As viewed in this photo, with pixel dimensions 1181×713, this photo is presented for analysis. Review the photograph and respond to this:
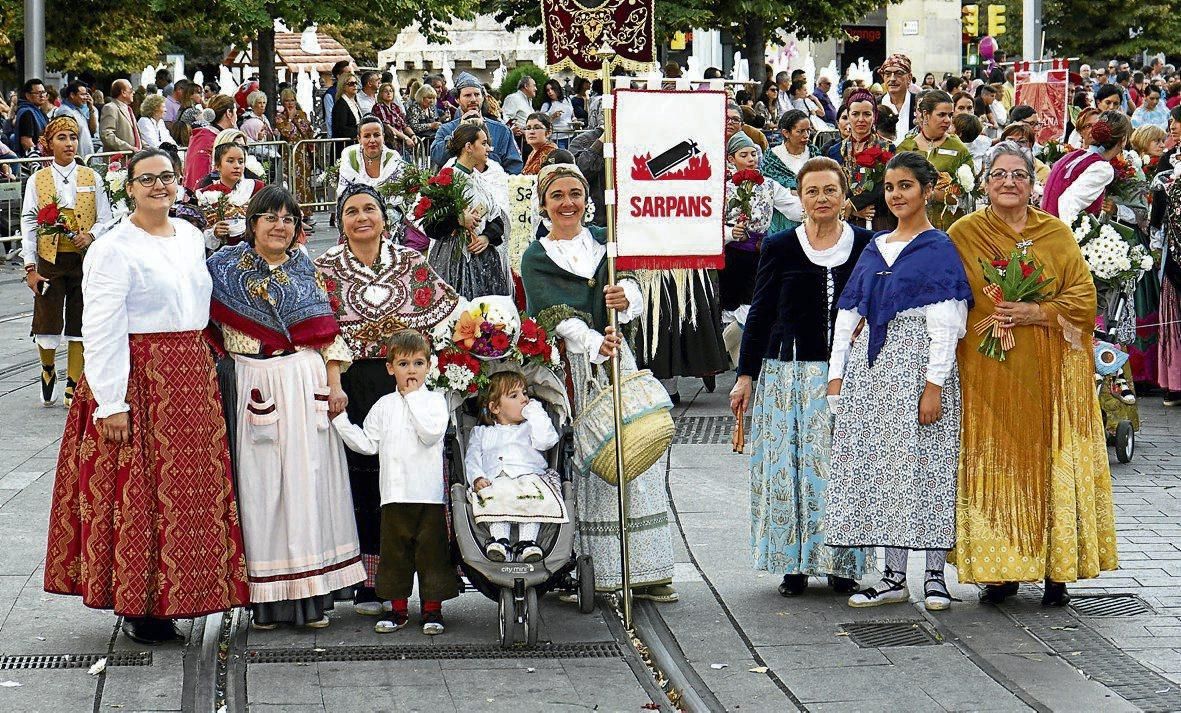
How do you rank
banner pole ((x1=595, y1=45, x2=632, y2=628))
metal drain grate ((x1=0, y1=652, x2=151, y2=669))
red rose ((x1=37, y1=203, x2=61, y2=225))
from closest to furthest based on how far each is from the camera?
metal drain grate ((x1=0, y1=652, x2=151, y2=669))
banner pole ((x1=595, y1=45, x2=632, y2=628))
red rose ((x1=37, y1=203, x2=61, y2=225))

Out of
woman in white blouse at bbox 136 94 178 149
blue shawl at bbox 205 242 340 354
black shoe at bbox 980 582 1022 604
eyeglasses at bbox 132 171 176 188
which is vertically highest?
woman in white blouse at bbox 136 94 178 149

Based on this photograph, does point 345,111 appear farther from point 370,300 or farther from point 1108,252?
point 370,300

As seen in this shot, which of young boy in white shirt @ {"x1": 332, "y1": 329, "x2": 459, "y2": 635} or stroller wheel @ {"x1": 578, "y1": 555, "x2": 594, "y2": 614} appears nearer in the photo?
young boy in white shirt @ {"x1": 332, "y1": 329, "x2": 459, "y2": 635}

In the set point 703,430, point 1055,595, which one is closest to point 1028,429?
point 1055,595

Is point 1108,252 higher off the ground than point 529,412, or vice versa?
point 1108,252

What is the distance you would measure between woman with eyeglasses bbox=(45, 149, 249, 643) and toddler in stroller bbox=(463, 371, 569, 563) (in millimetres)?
1006

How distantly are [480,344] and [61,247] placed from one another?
19.6 feet

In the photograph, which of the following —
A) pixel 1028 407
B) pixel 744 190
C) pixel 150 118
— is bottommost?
pixel 1028 407

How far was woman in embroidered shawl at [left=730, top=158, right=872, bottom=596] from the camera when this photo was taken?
24.8 feet

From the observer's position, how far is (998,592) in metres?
7.65

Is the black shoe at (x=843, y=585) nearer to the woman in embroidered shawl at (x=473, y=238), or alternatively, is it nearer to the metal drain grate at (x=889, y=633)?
the metal drain grate at (x=889, y=633)

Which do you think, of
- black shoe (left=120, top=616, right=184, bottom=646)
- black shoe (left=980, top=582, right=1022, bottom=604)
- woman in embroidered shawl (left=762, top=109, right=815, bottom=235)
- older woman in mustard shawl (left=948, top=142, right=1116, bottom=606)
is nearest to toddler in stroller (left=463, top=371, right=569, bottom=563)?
black shoe (left=120, top=616, right=184, bottom=646)

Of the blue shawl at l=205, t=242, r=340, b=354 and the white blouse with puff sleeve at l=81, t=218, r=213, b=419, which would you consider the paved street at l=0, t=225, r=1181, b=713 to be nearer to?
the white blouse with puff sleeve at l=81, t=218, r=213, b=419

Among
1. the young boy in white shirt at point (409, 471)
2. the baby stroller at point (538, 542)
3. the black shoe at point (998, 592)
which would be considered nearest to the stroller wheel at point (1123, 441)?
the black shoe at point (998, 592)
